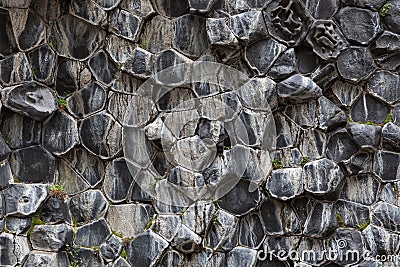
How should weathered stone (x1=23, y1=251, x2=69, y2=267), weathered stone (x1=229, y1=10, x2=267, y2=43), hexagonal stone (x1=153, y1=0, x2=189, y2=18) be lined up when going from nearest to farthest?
weathered stone (x1=23, y1=251, x2=69, y2=267) → weathered stone (x1=229, y1=10, x2=267, y2=43) → hexagonal stone (x1=153, y1=0, x2=189, y2=18)

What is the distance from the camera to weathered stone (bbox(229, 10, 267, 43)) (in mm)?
3109

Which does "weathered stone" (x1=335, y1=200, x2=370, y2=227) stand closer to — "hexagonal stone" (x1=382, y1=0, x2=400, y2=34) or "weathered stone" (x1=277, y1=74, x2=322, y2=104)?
"weathered stone" (x1=277, y1=74, x2=322, y2=104)

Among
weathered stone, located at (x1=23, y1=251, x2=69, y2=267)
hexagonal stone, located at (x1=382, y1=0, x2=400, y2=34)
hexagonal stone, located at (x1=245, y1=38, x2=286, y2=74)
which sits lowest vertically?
weathered stone, located at (x1=23, y1=251, x2=69, y2=267)

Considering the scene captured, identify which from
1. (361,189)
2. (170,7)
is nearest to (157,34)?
(170,7)

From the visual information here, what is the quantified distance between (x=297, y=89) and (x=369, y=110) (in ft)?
1.38

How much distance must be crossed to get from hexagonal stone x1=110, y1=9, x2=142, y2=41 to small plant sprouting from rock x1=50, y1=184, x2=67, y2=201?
2.79ft

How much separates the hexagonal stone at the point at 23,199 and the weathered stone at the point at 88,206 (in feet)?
0.58

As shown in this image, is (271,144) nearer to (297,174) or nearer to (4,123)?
(297,174)

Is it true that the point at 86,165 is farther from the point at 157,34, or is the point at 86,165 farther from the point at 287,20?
the point at 287,20

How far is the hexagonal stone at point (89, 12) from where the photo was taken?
3156 millimetres

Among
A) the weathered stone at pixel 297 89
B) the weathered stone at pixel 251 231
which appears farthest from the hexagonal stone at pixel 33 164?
the weathered stone at pixel 297 89

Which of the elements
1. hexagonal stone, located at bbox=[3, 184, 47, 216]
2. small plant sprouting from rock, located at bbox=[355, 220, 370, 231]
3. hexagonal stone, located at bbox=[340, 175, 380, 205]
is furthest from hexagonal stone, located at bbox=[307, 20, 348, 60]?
hexagonal stone, located at bbox=[3, 184, 47, 216]

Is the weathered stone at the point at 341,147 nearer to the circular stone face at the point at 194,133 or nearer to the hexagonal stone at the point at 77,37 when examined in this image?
the circular stone face at the point at 194,133

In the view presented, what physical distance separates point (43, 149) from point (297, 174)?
4.31ft
